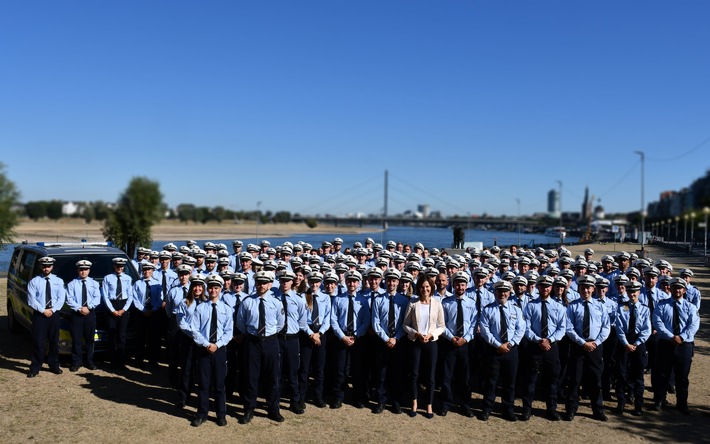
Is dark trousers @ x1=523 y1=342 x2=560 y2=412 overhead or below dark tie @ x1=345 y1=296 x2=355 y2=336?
below

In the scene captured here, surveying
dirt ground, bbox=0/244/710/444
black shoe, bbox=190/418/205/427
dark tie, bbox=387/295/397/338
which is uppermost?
dark tie, bbox=387/295/397/338

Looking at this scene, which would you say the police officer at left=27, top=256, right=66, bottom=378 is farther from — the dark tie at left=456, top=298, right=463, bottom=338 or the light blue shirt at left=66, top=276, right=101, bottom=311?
the dark tie at left=456, top=298, right=463, bottom=338

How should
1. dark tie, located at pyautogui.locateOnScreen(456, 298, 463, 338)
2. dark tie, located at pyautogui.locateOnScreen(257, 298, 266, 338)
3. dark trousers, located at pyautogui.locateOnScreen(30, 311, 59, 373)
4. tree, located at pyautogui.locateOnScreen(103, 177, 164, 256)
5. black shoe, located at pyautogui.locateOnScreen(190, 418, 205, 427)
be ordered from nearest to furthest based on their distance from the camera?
black shoe, located at pyautogui.locateOnScreen(190, 418, 205, 427) → dark tie, located at pyautogui.locateOnScreen(257, 298, 266, 338) → dark tie, located at pyautogui.locateOnScreen(456, 298, 463, 338) → dark trousers, located at pyautogui.locateOnScreen(30, 311, 59, 373) → tree, located at pyautogui.locateOnScreen(103, 177, 164, 256)

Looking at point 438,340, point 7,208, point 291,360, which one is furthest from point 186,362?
point 7,208

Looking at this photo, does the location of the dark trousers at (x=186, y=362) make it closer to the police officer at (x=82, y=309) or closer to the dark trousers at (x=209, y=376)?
the dark trousers at (x=209, y=376)

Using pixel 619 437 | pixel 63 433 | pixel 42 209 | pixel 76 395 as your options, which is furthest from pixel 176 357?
pixel 42 209

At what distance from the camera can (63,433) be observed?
704cm

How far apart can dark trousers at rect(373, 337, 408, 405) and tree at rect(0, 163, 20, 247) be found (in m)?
25.6

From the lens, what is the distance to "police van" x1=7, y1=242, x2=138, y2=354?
975 cm

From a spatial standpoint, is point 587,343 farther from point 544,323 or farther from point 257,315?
point 257,315

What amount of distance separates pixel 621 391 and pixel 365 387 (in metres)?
3.60

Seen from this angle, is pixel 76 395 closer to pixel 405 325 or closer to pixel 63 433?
pixel 63 433

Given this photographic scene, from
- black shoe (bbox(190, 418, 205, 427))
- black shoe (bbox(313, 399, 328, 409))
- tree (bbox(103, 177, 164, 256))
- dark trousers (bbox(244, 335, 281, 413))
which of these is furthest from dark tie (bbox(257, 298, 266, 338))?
tree (bbox(103, 177, 164, 256))

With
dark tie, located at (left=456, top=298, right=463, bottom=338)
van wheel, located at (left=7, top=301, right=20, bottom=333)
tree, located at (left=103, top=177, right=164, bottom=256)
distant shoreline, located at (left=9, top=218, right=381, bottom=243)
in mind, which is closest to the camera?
dark tie, located at (left=456, top=298, right=463, bottom=338)
